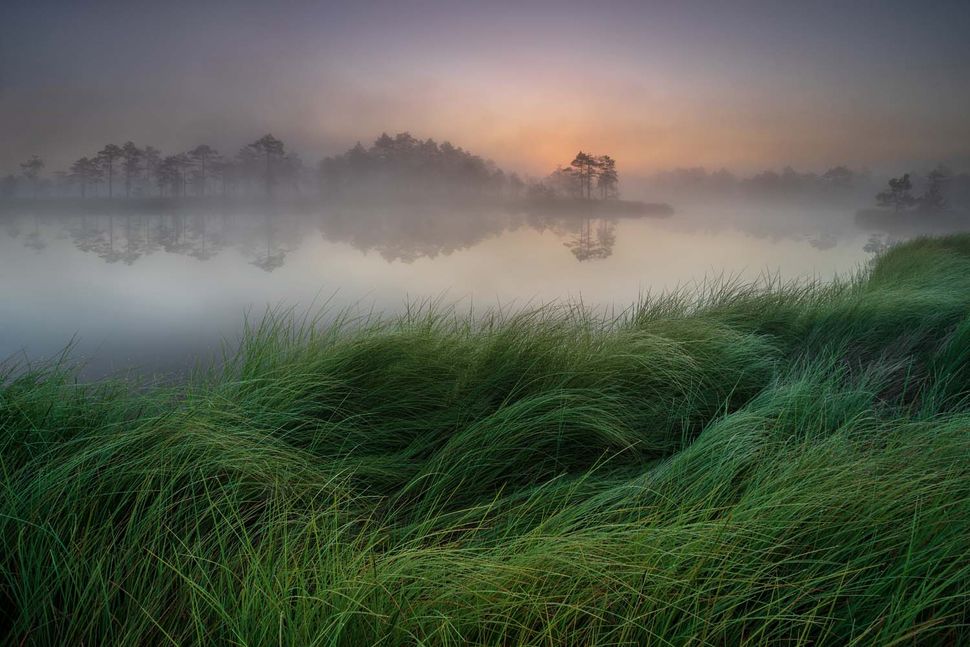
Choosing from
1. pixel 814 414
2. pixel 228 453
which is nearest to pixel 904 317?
pixel 814 414

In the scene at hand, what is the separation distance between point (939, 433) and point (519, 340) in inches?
67.9

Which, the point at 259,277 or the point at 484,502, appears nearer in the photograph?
the point at 484,502

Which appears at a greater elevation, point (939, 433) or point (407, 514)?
point (939, 433)

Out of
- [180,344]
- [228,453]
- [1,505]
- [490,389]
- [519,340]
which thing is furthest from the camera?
[180,344]

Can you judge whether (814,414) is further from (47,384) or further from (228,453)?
(47,384)

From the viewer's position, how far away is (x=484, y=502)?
192 cm

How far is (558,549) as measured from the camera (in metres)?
1.27

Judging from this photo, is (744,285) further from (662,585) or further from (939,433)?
(662,585)

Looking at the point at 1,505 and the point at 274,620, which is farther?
the point at 1,505

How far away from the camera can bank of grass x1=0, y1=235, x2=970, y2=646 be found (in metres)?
1.19

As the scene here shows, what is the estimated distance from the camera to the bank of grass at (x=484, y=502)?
119 cm

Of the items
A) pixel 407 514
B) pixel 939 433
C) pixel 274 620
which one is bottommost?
pixel 407 514

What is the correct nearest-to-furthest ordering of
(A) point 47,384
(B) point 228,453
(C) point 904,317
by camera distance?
(B) point 228,453, (A) point 47,384, (C) point 904,317

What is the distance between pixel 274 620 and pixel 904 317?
15.4 feet
